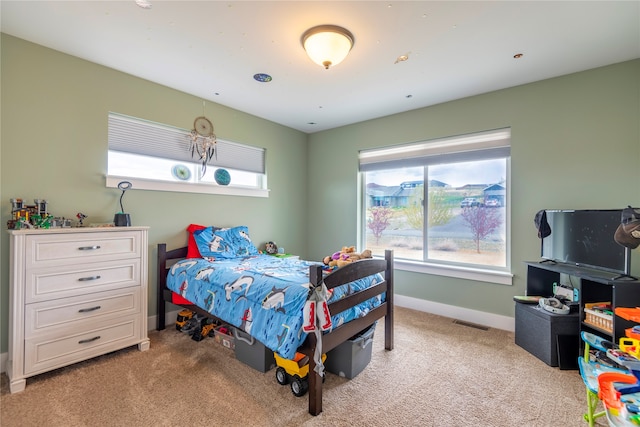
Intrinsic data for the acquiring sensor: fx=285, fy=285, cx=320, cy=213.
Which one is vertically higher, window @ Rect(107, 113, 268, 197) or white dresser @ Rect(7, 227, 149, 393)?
window @ Rect(107, 113, 268, 197)

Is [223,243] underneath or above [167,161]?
underneath

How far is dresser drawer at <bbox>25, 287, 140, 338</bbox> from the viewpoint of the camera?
2.04 meters

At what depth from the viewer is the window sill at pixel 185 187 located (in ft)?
9.21

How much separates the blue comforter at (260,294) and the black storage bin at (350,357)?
0.19 m

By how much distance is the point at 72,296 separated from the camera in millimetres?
Result: 2201

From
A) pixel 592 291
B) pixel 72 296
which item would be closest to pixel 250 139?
pixel 72 296

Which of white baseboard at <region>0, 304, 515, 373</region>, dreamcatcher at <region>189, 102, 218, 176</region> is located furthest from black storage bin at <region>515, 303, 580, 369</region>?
dreamcatcher at <region>189, 102, 218, 176</region>

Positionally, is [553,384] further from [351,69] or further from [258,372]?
[351,69]

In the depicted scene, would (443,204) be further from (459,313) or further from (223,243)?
(223,243)

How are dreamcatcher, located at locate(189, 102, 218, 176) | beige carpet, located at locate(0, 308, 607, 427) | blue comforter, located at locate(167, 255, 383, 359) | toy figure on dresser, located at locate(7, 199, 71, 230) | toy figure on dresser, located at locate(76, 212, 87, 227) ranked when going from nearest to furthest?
beige carpet, located at locate(0, 308, 607, 427) < blue comforter, located at locate(167, 255, 383, 359) < toy figure on dresser, located at locate(7, 199, 71, 230) < toy figure on dresser, located at locate(76, 212, 87, 227) < dreamcatcher, located at locate(189, 102, 218, 176)

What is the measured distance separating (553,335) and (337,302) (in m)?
1.85

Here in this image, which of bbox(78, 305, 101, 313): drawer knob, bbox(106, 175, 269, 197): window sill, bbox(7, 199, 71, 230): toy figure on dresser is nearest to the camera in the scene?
bbox(7, 199, 71, 230): toy figure on dresser

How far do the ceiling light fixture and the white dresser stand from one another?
212 cm

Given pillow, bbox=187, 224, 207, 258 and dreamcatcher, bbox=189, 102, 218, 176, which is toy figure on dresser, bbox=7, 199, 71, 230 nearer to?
pillow, bbox=187, 224, 207, 258
